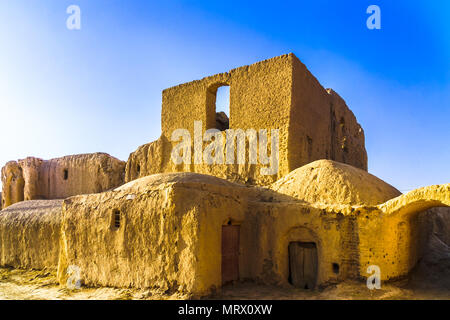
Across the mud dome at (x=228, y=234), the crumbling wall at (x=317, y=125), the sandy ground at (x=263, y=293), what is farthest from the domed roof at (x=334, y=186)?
the sandy ground at (x=263, y=293)

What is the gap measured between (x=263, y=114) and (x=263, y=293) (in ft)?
20.6

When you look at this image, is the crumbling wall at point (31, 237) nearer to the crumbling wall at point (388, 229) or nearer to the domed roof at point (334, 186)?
the domed roof at point (334, 186)

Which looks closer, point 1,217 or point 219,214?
point 219,214

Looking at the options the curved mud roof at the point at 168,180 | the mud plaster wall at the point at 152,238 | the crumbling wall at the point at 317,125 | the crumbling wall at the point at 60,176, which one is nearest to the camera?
the mud plaster wall at the point at 152,238

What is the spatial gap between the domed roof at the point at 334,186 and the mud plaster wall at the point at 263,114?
1.35m

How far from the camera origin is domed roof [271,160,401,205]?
353 inches

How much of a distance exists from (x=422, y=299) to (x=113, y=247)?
7466mm

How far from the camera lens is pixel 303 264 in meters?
8.89

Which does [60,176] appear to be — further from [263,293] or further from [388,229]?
[388,229]

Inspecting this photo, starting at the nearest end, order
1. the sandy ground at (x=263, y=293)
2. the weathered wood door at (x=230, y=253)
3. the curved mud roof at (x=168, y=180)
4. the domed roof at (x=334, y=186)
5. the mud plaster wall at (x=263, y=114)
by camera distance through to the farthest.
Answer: the sandy ground at (x=263, y=293)
the weathered wood door at (x=230, y=253)
the curved mud roof at (x=168, y=180)
the domed roof at (x=334, y=186)
the mud plaster wall at (x=263, y=114)

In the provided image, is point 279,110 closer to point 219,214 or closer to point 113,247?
point 219,214

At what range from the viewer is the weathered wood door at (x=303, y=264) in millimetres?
8742
